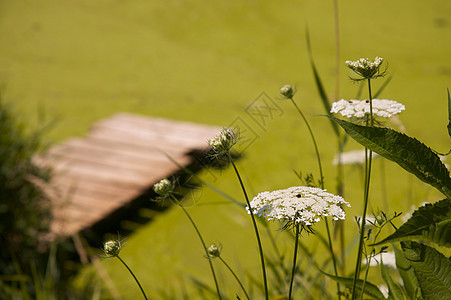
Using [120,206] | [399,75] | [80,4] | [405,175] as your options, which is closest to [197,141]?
[120,206]

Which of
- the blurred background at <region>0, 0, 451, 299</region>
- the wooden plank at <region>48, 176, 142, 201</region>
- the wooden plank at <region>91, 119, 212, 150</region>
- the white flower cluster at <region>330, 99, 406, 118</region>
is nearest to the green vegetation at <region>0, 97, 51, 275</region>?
the blurred background at <region>0, 0, 451, 299</region>

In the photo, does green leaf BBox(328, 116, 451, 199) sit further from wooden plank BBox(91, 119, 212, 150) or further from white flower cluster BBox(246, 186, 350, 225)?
wooden plank BBox(91, 119, 212, 150)

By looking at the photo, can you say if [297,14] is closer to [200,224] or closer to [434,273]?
[200,224]

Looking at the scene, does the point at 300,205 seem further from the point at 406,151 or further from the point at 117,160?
the point at 117,160

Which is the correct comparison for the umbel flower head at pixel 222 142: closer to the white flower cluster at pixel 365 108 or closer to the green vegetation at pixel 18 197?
the white flower cluster at pixel 365 108

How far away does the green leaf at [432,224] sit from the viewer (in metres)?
0.30

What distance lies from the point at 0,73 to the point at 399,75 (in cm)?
246

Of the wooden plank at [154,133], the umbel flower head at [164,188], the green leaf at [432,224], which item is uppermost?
the green leaf at [432,224]

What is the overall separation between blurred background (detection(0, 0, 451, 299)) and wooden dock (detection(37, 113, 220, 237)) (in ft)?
0.49

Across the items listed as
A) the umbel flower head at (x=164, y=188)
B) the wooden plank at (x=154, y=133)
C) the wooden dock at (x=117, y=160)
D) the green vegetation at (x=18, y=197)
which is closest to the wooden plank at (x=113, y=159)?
the wooden dock at (x=117, y=160)

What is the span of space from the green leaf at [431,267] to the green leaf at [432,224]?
22mm

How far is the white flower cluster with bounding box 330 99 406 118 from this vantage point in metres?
0.38

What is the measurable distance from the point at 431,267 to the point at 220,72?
8.82 ft

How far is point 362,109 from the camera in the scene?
15.4 inches
